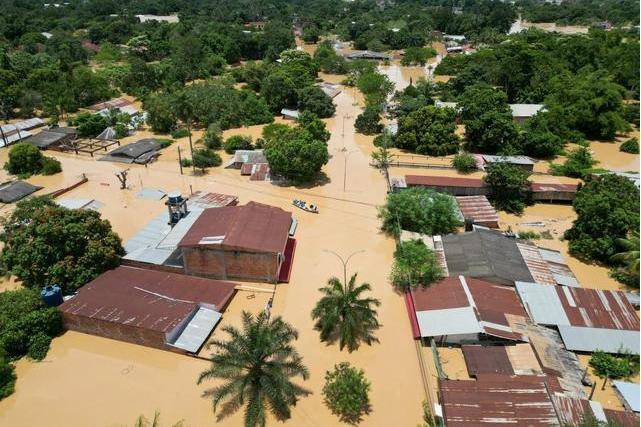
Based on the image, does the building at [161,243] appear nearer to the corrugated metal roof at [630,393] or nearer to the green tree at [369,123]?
the corrugated metal roof at [630,393]

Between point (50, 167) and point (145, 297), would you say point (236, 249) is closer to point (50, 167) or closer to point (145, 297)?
point (145, 297)

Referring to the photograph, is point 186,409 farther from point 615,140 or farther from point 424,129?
point 615,140

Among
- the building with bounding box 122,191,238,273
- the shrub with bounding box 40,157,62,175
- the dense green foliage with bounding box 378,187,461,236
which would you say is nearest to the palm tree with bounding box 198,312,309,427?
the building with bounding box 122,191,238,273

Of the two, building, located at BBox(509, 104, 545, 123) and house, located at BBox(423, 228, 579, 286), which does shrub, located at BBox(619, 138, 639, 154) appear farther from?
house, located at BBox(423, 228, 579, 286)

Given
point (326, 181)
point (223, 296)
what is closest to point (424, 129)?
point (326, 181)

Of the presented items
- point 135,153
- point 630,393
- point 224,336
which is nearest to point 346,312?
point 224,336

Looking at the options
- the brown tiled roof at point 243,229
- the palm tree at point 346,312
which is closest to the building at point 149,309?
the brown tiled roof at point 243,229
